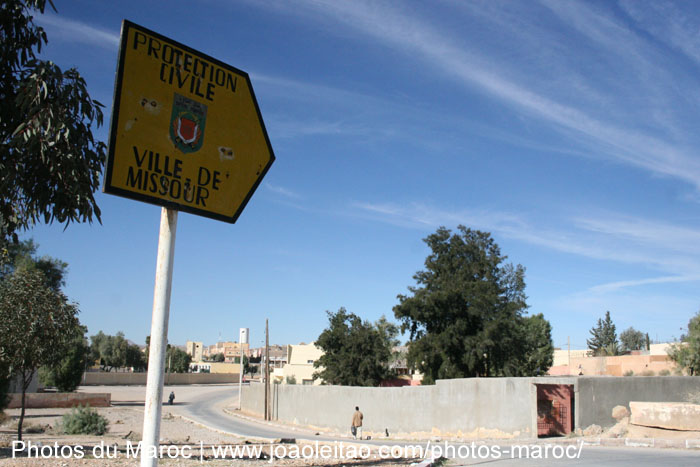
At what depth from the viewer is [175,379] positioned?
94.2 metres

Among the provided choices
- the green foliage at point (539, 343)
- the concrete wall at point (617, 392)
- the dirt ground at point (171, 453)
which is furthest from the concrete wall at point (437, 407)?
the green foliage at point (539, 343)

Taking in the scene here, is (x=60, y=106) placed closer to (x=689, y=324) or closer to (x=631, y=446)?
(x=631, y=446)

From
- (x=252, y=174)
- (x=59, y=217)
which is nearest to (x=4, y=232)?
(x=59, y=217)

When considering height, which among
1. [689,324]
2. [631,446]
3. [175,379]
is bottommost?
[175,379]

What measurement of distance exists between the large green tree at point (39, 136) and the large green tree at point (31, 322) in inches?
342

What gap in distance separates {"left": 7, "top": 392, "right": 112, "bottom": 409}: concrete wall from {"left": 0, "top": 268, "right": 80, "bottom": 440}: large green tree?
3084cm

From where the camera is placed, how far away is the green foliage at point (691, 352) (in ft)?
122

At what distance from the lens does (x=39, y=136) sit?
839 cm

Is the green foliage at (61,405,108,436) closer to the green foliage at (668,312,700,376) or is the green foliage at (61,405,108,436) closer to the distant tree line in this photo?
the distant tree line

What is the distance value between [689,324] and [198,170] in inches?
1731

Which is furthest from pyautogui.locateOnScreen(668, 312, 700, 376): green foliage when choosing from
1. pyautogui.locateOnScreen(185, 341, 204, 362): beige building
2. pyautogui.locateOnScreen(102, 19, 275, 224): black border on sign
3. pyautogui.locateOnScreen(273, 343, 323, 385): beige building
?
pyautogui.locateOnScreen(185, 341, 204, 362): beige building

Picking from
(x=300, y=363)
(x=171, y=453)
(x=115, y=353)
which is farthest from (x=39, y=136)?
(x=115, y=353)

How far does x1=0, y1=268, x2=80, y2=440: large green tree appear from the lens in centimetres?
1817

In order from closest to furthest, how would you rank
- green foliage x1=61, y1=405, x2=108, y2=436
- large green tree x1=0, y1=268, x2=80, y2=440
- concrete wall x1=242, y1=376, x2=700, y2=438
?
large green tree x1=0, y1=268, x2=80, y2=440 < green foliage x1=61, y1=405, x2=108, y2=436 < concrete wall x1=242, y1=376, x2=700, y2=438
